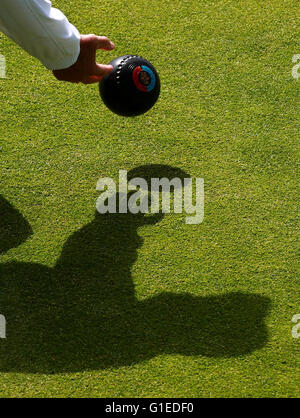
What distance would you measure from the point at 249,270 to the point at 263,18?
272cm

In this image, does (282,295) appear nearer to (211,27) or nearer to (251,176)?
(251,176)

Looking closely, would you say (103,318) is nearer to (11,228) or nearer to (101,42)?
(11,228)

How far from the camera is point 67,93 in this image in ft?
18.8

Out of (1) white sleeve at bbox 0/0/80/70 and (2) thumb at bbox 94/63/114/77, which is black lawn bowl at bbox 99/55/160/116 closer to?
(2) thumb at bbox 94/63/114/77

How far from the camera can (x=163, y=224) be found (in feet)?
16.4

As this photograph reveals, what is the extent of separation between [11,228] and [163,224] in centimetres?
111

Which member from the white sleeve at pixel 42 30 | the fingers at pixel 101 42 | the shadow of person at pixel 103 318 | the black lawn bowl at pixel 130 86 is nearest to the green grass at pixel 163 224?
the shadow of person at pixel 103 318

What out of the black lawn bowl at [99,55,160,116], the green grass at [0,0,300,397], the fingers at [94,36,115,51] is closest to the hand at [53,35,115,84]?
the fingers at [94,36,115,51]

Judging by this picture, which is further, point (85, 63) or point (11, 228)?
point (11, 228)

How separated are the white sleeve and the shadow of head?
53.3 inches

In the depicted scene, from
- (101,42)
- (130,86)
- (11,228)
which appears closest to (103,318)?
(11,228)
